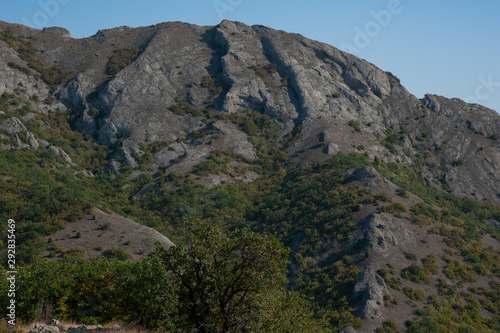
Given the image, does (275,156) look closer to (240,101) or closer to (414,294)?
(240,101)

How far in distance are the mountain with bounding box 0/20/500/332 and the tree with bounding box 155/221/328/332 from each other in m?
48.0

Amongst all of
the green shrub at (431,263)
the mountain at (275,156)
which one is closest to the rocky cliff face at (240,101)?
the mountain at (275,156)

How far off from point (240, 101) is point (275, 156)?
30.1m

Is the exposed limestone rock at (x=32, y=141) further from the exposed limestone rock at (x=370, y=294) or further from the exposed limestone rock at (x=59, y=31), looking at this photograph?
the exposed limestone rock at (x=370, y=294)

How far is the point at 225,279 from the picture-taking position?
2483cm

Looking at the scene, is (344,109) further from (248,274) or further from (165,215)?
(248,274)

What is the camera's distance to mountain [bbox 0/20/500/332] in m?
82.5

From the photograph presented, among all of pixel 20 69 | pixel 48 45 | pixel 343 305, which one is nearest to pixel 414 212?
pixel 343 305

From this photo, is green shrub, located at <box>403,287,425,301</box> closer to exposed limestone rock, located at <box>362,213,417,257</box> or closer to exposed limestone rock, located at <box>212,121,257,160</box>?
exposed limestone rock, located at <box>362,213,417,257</box>

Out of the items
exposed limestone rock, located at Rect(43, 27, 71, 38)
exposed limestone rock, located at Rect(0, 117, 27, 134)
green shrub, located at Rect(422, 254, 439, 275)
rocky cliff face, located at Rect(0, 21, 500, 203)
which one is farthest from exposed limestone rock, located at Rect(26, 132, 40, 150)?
green shrub, located at Rect(422, 254, 439, 275)

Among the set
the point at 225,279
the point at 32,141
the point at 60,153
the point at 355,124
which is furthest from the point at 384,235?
the point at 32,141

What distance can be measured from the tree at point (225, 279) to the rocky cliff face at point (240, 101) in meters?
101

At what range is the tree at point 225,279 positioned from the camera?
2439cm

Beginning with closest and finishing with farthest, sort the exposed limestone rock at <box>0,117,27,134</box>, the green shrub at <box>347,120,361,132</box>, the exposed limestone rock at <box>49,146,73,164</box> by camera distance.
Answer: the exposed limestone rock at <box>0,117,27,134</box> < the exposed limestone rock at <box>49,146,73,164</box> < the green shrub at <box>347,120,361,132</box>
